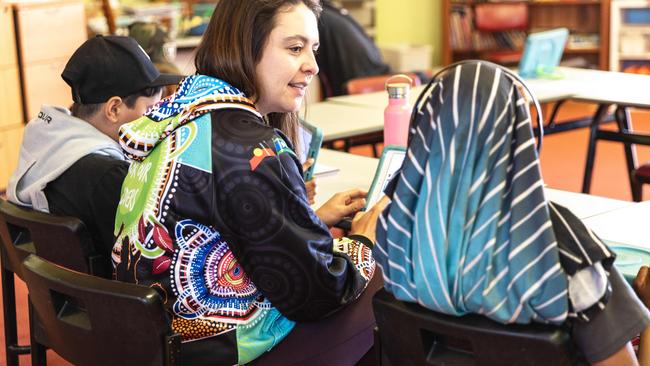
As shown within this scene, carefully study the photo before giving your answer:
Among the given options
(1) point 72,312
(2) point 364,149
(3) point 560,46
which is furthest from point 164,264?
(2) point 364,149

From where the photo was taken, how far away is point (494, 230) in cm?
124

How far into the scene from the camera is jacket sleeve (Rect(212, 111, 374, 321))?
5.27ft

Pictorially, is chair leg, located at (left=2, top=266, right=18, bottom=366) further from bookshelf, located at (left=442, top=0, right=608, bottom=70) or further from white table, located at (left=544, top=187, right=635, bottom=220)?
bookshelf, located at (left=442, top=0, right=608, bottom=70)

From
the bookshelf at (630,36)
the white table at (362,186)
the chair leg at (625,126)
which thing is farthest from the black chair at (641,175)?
the bookshelf at (630,36)

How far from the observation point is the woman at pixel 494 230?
123 centimetres

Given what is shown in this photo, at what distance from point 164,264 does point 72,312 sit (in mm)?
181

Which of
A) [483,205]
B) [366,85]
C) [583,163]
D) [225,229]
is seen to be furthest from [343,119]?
[583,163]

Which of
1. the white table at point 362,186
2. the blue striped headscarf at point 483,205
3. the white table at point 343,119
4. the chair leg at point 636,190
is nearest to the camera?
the blue striped headscarf at point 483,205

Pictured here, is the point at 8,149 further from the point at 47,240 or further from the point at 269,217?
the point at 269,217

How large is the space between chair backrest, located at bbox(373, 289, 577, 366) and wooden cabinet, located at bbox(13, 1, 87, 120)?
14.2ft

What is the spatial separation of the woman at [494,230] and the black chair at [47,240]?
2.74ft

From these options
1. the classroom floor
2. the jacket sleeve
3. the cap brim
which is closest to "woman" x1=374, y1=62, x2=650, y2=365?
the jacket sleeve

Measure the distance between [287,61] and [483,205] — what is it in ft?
2.41

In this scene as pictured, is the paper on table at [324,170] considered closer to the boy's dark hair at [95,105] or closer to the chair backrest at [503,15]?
the boy's dark hair at [95,105]
